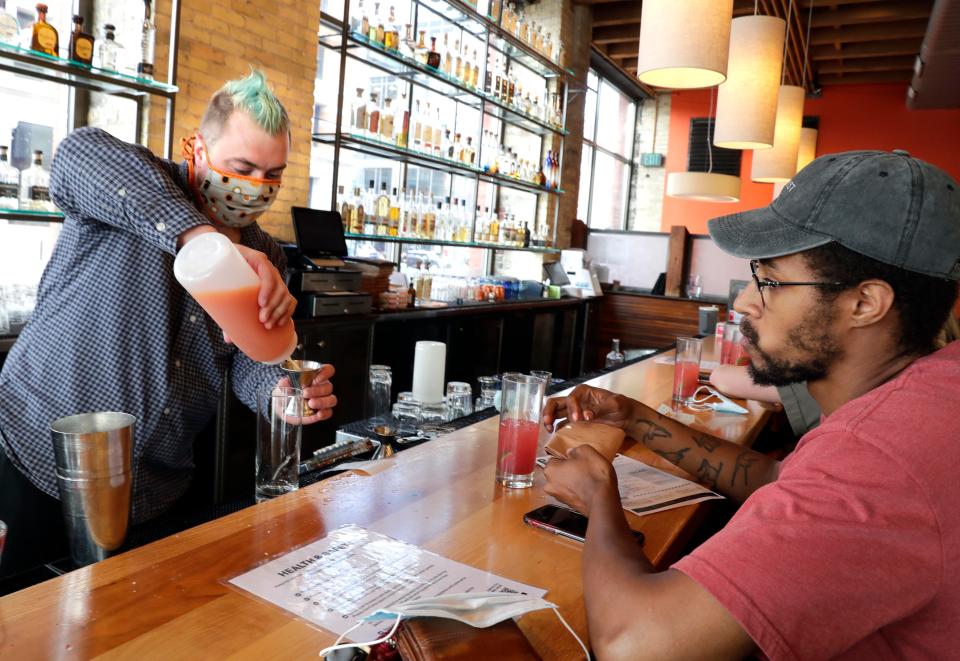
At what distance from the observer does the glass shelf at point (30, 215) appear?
2818mm

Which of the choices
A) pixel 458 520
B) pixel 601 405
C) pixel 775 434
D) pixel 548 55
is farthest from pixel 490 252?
pixel 458 520

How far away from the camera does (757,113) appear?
371cm

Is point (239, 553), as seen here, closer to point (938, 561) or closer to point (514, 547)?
point (514, 547)

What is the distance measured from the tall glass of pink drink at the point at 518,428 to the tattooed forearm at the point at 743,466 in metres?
0.50

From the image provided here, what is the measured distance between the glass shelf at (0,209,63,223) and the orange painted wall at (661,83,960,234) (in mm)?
8597

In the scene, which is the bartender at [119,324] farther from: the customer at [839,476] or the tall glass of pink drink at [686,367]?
the tall glass of pink drink at [686,367]

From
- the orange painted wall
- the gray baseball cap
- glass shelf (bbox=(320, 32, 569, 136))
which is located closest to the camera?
the gray baseball cap

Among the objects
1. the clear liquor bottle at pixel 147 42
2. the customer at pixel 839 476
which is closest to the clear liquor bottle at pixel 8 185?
the clear liquor bottle at pixel 147 42

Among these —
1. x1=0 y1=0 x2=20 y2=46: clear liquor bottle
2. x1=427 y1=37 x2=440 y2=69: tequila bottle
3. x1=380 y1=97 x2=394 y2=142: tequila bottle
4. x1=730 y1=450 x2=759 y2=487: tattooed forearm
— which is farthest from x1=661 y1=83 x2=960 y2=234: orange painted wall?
x1=730 y1=450 x2=759 y2=487: tattooed forearm

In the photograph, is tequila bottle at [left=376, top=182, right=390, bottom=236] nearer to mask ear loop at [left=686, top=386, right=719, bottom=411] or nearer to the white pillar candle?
mask ear loop at [left=686, top=386, right=719, bottom=411]

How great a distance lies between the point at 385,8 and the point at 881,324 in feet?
16.2

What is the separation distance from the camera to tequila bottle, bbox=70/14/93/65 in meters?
2.94

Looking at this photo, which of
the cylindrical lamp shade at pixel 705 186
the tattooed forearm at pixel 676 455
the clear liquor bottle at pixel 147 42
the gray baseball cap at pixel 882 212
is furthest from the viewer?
the cylindrical lamp shade at pixel 705 186

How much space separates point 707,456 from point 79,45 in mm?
2896
